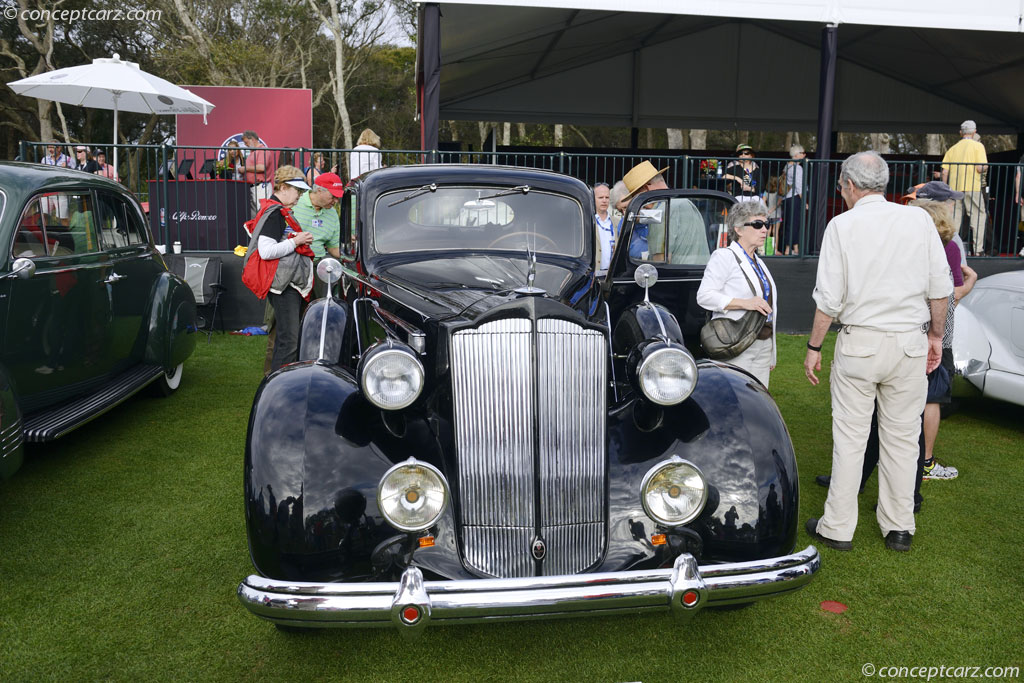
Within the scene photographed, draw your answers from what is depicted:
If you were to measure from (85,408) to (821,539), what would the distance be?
4.39 m

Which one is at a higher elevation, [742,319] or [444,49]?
[444,49]

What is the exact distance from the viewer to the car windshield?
4.29 metres

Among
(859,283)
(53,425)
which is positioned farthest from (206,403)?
(859,283)

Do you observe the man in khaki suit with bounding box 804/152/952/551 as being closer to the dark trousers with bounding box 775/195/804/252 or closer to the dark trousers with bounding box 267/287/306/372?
the dark trousers with bounding box 267/287/306/372

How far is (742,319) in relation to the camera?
4.28 m

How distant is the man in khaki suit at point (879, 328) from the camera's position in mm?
3662

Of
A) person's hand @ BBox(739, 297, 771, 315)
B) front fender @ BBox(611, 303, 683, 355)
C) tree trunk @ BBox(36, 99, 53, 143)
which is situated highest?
tree trunk @ BBox(36, 99, 53, 143)

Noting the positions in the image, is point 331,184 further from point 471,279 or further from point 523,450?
point 523,450

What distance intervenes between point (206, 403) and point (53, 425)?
2.08 meters

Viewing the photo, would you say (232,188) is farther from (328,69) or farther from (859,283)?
(328,69)

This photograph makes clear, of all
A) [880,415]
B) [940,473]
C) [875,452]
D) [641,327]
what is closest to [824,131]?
[940,473]

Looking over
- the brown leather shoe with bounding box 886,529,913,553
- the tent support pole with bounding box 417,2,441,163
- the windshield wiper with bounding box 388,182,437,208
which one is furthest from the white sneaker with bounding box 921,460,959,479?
the tent support pole with bounding box 417,2,441,163

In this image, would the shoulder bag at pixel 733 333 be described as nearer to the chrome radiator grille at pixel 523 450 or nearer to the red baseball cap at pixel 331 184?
the chrome radiator grille at pixel 523 450

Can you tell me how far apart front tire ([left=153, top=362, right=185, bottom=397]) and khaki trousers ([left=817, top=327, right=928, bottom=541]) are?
516cm
